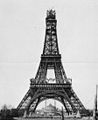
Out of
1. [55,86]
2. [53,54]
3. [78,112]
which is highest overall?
[53,54]

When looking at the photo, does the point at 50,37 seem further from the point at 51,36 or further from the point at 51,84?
the point at 51,84

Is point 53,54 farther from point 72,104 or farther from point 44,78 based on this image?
point 72,104

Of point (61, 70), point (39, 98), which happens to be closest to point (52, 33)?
point (61, 70)

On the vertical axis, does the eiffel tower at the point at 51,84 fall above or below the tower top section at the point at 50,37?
below

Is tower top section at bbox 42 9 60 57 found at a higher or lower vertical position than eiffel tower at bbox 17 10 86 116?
higher

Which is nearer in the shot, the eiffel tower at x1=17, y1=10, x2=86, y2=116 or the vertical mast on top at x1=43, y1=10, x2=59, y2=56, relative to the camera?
the eiffel tower at x1=17, y1=10, x2=86, y2=116

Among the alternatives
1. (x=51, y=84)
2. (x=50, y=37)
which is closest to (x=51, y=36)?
(x=50, y=37)

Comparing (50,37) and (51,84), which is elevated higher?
(50,37)

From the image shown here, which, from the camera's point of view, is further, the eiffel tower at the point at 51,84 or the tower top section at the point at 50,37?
the tower top section at the point at 50,37
